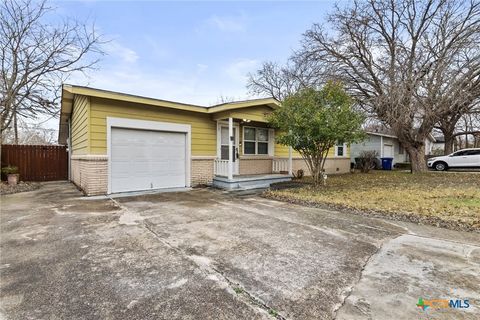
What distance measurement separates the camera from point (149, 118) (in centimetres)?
A: 818

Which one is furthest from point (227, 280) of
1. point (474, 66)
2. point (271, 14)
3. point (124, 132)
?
point (474, 66)

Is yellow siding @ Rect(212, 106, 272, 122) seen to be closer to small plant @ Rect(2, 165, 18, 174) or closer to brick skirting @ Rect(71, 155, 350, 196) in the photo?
brick skirting @ Rect(71, 155, 350, 196)

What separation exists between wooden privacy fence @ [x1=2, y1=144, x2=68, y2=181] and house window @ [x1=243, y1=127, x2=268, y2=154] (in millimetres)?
9540

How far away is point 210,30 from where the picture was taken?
11.8 m

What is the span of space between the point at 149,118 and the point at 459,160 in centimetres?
1984

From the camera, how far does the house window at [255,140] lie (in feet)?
35.5

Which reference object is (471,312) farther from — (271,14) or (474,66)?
(474,66)

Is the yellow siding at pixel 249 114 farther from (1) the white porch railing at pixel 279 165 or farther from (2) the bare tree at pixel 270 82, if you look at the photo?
(2) the bare tree at pixel 270 82

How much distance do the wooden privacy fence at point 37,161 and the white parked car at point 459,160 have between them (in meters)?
23.6

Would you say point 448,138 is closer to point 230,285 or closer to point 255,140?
point 255,140

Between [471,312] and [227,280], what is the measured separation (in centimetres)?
208

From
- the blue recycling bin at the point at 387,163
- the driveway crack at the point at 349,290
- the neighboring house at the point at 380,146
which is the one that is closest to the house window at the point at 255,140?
the driveway crack at the point at 349,290

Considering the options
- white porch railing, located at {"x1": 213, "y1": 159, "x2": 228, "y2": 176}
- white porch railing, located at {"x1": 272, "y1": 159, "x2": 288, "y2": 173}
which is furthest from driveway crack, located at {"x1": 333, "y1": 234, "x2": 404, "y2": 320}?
white porch railing, located at {"x1": 272, "y1": 159, "x2": 288, "y2": 173}

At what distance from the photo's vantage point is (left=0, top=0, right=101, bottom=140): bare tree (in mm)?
10125
